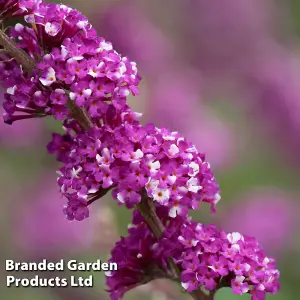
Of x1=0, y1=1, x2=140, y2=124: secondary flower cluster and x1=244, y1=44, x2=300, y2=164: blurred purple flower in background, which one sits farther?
x1=244, y1=44, x2=300, y2=164: blurred purple flower in background

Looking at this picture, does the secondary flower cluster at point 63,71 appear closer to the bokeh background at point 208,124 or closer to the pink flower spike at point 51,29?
the pink flower spike at point 51,29

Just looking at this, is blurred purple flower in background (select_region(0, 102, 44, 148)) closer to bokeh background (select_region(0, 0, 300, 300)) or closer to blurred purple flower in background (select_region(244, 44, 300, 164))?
bokeh background (select_region(0, 0, 300, 300))

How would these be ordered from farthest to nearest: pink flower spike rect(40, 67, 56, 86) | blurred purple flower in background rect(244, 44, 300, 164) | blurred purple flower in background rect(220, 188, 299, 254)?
blurred purple flower in background rect(244, 44, 300, 164), blurred purple flower in background rect(220, 188, 299, 254), pink flower spike rect(40, 67, 56, 86)

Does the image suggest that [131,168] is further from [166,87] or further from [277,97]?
[277,97]

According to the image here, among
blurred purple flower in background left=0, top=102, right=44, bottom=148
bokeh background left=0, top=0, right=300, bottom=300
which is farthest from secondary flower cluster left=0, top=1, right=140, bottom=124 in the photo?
blurred purple flower in background left=0, top=102, right=44, bottom=148

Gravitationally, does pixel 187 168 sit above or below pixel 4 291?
below

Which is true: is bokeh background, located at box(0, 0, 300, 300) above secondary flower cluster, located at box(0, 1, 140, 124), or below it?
above

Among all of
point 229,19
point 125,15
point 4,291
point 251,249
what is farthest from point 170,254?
point 229,19

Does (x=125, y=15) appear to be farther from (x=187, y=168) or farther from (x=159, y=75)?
(x=187, y=168)
